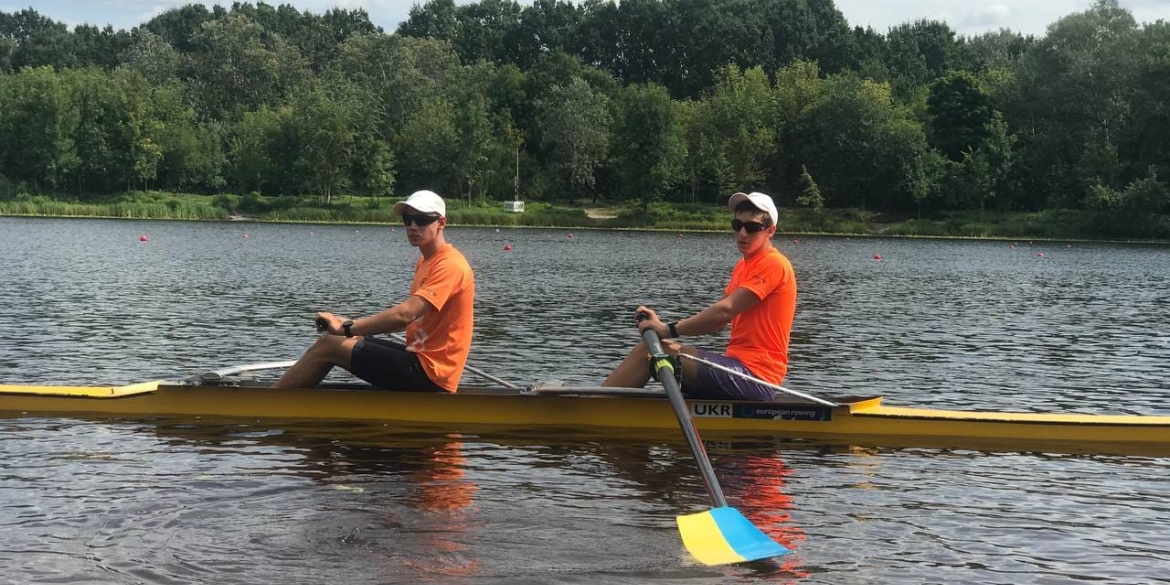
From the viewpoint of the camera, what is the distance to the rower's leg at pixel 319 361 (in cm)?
1262

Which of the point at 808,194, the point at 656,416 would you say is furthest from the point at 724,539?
the point at 808,194

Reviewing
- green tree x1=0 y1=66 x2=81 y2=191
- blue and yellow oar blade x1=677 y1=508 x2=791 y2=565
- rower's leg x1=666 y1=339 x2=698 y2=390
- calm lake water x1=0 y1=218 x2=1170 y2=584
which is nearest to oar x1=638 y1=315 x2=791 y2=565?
blue and yellow oar blade x1=677 y1=508 x2=791 y2=565

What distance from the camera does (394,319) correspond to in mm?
11766

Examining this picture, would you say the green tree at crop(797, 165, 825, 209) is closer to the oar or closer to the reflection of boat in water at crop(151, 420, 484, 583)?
the reflection of boat in water at crop(151, 420, 484, 583)

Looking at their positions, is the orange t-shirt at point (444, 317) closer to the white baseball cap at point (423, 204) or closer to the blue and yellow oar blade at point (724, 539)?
the white baseball cap at point (423, 204)

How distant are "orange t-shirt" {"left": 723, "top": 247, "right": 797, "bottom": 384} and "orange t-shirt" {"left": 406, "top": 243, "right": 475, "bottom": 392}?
2.61 meters

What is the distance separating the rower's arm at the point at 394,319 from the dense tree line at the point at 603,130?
90939mm

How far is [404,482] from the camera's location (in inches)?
452

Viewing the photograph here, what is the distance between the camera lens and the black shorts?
12.6 meters

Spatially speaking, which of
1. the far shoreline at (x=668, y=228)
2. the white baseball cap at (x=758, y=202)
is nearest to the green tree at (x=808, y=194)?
the far shoreline at (x=668, y=228)

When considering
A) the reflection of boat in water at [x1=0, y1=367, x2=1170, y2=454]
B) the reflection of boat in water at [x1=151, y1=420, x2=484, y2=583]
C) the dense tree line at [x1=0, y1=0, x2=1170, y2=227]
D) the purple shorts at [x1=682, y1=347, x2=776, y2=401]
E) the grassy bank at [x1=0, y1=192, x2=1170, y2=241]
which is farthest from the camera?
the dense tree line at [x1=0, y1=0, x2=1170, y2=227]

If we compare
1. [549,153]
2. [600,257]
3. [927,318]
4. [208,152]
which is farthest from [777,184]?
[927,318]

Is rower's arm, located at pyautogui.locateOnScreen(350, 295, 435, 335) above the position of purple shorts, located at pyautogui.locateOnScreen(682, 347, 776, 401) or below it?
above

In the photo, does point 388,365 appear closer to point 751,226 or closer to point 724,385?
point 724,385
